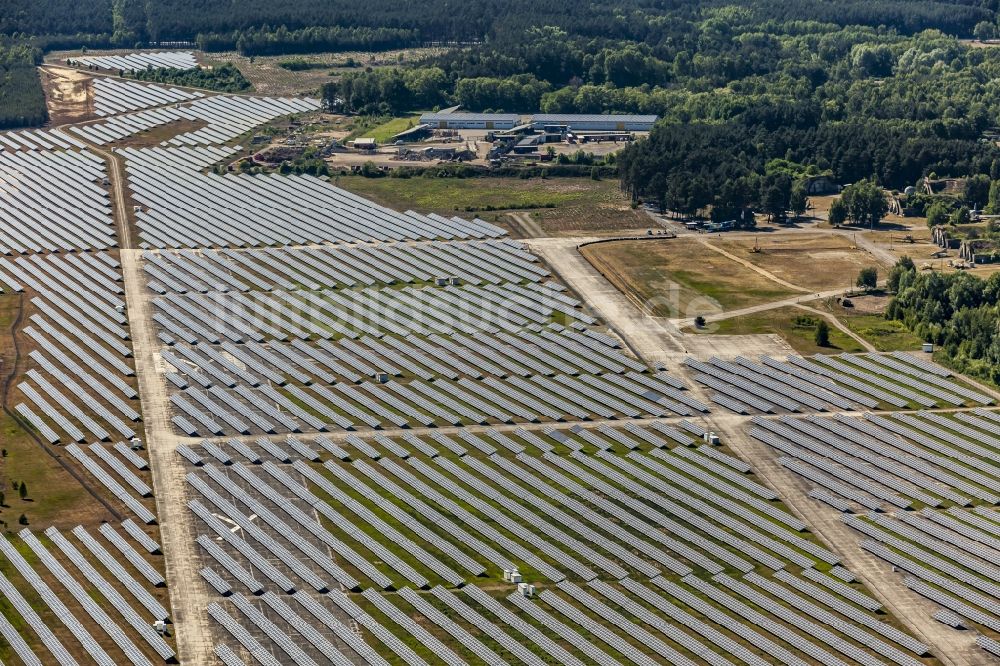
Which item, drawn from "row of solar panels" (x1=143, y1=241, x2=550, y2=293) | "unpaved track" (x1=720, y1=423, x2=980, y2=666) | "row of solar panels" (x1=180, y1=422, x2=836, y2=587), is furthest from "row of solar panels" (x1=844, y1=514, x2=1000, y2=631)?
"row of solar panels" (x1=143, y1=241, x2=550, y2=293)

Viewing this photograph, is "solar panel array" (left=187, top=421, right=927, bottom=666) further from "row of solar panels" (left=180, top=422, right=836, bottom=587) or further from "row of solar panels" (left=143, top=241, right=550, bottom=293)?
"row of solar panels" (left=143, top=241, right=550, bottom=293)

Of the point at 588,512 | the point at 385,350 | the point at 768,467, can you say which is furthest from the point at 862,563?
the point at 385,350

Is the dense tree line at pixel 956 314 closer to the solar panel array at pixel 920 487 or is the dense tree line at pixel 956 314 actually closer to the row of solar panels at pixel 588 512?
the solar panel array at pixel 920 487

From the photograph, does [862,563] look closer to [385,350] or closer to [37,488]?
Answer: [385,350]

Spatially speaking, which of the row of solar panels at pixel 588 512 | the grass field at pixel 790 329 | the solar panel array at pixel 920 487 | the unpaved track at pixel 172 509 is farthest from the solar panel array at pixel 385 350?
the grass field at pixel 790 329

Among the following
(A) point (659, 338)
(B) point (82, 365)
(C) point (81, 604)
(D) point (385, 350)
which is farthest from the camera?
(A) point (659, 338)

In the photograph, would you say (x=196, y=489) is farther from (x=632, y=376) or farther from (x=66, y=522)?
(x=632, y=376)

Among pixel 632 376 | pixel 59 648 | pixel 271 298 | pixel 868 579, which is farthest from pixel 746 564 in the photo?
pixel 271 298
